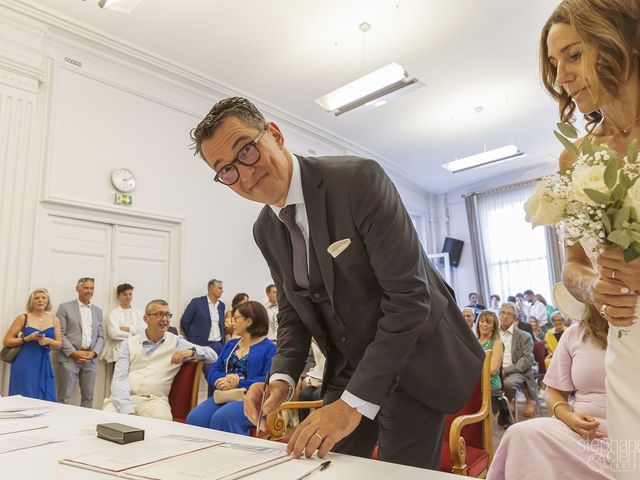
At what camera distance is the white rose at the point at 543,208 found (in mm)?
848

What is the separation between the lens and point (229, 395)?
3064 millimetres

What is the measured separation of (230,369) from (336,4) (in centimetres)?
396

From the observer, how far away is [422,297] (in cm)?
109

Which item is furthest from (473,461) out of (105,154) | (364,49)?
(105,154)

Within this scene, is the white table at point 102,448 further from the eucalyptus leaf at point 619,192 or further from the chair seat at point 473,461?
the chair seat at point 473,461

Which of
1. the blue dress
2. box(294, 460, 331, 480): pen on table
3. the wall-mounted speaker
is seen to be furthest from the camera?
the wall-mounted speaker

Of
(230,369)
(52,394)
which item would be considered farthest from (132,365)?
(52,394)

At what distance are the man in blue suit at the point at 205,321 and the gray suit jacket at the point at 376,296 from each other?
4986 mm

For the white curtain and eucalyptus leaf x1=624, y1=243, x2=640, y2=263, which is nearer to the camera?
eucalyptus leaf x1=624, y1=243, x2=640, y2=263

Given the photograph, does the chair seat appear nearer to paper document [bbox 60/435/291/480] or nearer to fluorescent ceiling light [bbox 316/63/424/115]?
paper document [bbox 60/435/291/480]

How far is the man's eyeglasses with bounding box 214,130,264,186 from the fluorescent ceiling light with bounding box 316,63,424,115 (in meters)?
4.37

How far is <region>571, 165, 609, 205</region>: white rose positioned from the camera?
0.76 meters

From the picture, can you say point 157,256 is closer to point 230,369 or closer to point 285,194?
point 230,369

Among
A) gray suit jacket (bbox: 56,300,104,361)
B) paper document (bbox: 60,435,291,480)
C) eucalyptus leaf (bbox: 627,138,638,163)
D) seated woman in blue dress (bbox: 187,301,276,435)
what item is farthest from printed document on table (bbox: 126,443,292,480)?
gray suit jacket (bbox: 56,300,104,361)
